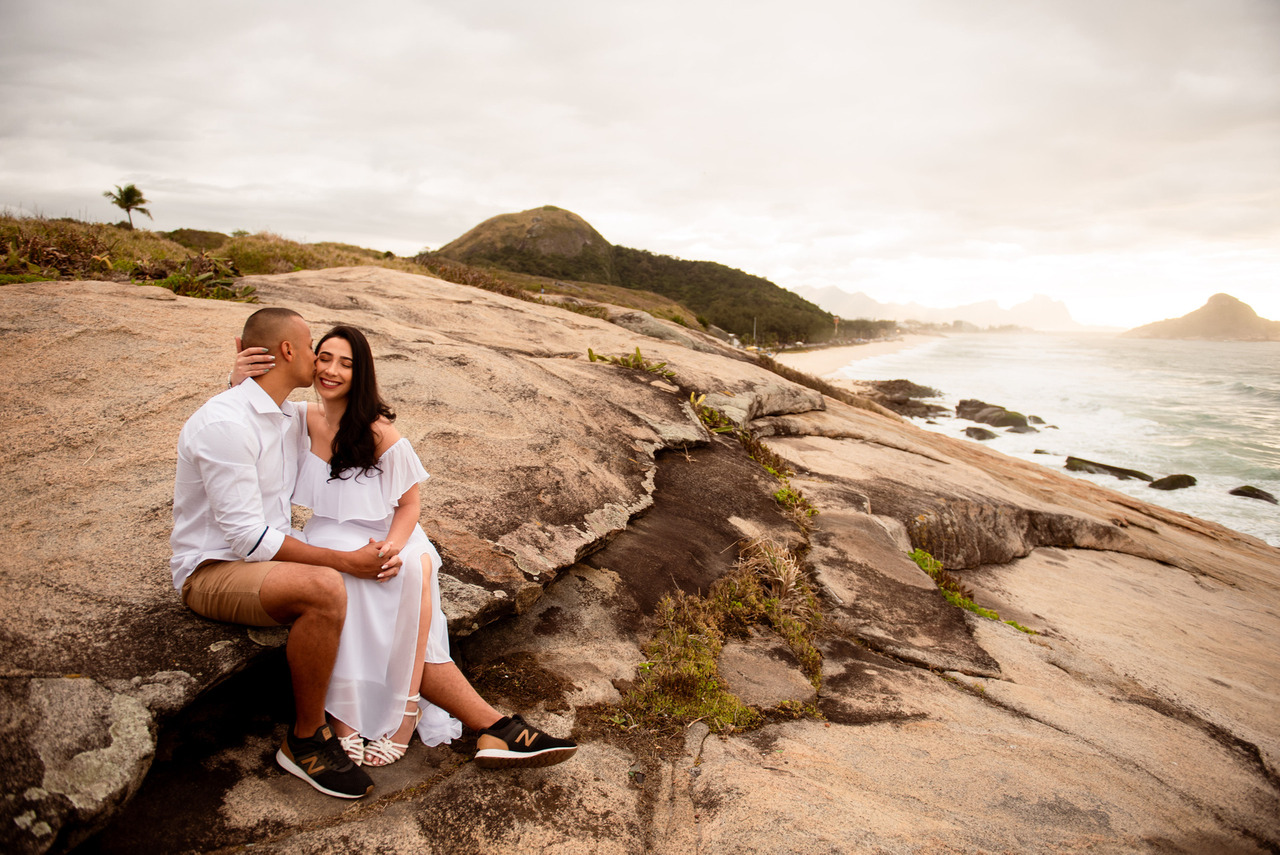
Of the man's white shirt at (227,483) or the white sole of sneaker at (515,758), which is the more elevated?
the man's white shirt at (227,483)

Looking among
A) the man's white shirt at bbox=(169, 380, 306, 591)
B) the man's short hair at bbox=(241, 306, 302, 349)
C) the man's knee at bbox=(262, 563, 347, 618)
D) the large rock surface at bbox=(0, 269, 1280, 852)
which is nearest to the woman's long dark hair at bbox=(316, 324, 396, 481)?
the man's short hair at bbox=(241, 306, 302, 349)

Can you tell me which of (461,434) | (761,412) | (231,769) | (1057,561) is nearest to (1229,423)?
(1057,561)

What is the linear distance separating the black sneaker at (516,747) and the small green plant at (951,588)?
4.73m

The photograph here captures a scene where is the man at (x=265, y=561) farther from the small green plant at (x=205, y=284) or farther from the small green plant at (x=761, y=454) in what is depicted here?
the small green plant at (x=205, y=284)

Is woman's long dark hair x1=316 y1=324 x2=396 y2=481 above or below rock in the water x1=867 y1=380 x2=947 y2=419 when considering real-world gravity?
above

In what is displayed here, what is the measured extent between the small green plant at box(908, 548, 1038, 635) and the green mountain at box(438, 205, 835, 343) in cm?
6636

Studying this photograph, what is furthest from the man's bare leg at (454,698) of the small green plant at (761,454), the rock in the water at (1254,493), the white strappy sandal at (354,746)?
the rock in the water at (1254,493)

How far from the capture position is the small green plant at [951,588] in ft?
20.6

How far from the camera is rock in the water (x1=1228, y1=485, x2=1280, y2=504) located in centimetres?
1978

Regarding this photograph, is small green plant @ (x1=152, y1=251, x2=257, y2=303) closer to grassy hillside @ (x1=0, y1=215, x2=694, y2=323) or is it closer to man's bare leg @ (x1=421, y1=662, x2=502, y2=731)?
grassy hillside @ (x1=0, y1=215, x2=694, y2=323)

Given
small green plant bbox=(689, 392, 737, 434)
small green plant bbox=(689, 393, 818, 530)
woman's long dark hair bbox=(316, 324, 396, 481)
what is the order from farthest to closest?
small green plant bbox=(689, 392, 737, 434) → small green plant bbox=(689, 393, 818, 530) → woman's long dark hair bbox=(316, 324, 396, 481)

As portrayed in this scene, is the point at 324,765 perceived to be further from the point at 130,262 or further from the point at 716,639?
the point at 130,262

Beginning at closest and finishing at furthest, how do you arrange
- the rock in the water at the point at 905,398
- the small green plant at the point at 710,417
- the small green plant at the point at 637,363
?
the small green plant at the point at 710,417 < the small green plant at the point at 637,363 < the rock in the water at the point at 905,398

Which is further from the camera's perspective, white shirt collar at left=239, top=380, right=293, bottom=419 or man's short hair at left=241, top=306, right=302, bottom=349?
man's short hair at left=241, top=306, right=302, bottom=349
